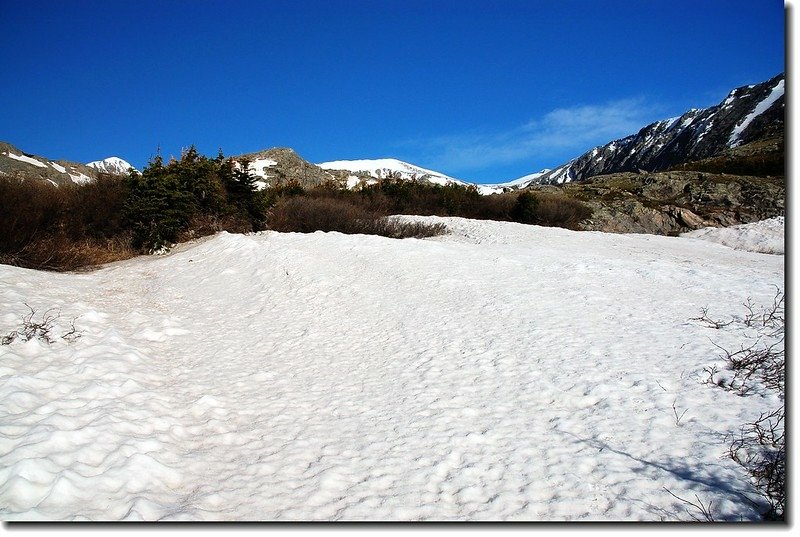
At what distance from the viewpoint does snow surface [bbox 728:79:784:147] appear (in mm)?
97738

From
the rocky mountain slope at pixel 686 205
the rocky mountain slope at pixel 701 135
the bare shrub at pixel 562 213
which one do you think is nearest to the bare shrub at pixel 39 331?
the bare shrub at pixel 562 213

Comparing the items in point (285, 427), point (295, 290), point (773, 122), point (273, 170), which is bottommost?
point (285, 427)

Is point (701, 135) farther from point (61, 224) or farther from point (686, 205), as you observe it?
point (61, 224)

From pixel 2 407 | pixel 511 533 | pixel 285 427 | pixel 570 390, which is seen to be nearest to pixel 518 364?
pixel 570 390

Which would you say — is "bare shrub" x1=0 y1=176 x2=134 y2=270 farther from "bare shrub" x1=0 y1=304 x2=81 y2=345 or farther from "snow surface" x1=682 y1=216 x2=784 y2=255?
"snow surface" x1=682 y1=216 x2=784 y2=255

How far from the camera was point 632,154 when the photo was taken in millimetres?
151000

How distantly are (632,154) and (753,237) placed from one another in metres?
151

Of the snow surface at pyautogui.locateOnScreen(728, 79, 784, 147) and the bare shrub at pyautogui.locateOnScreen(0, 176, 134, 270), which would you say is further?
the snow surface at pyautogui.locateOnScreen(728, 79, 784, 147)

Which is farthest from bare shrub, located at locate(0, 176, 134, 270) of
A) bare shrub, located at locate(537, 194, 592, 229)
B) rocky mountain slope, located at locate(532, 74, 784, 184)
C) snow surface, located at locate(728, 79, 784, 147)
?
snow surface, located at locate(728, 79, 784, 147)

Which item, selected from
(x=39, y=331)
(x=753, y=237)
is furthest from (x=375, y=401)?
(x=753, y=237)

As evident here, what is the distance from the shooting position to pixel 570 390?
484 cm

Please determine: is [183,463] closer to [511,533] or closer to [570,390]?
[511,533]

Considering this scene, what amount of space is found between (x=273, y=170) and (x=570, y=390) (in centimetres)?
3780

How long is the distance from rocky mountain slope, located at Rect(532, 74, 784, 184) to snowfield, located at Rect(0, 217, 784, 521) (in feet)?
238
